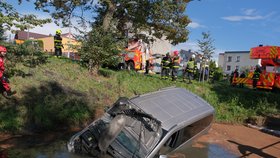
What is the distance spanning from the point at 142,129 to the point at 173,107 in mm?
1366

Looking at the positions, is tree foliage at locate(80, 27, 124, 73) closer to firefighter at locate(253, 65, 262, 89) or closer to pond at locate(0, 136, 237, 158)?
pond at locate(0, 136, 237, 158)

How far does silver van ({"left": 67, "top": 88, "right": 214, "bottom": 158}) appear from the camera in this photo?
19.2 ft

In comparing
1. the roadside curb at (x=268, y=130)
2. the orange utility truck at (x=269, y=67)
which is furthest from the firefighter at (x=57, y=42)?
the orange utility truck at (x=269, y=67)

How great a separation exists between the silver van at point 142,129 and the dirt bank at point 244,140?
13.6ft

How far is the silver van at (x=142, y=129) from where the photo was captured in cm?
586

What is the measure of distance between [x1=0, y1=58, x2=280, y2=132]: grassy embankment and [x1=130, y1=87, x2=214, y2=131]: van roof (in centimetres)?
476

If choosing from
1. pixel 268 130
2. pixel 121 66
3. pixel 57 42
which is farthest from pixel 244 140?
pixel 57 42

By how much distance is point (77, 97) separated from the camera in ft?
41.5

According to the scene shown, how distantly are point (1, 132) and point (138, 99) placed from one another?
5202mm

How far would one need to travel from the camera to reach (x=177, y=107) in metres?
7.34

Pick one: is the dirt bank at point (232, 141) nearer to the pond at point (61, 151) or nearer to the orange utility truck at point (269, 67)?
the pond at point (61, 151)

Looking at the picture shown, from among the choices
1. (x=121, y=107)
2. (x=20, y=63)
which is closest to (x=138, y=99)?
(x=121, y=107)

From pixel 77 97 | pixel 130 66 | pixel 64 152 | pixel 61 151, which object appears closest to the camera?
pixel 64 152

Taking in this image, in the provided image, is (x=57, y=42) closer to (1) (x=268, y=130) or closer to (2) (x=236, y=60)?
(1) (x=268, y=130)
